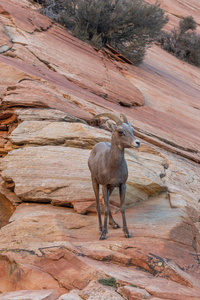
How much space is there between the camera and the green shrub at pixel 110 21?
15570 mm

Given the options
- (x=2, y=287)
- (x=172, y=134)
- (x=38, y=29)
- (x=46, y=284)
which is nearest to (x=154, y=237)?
(x=46, y=284)

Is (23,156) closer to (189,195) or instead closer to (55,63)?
(189,195)

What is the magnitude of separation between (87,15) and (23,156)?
9863 mm

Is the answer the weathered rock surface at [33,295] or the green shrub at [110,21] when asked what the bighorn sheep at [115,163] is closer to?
the weathered rock surface at [33,295]

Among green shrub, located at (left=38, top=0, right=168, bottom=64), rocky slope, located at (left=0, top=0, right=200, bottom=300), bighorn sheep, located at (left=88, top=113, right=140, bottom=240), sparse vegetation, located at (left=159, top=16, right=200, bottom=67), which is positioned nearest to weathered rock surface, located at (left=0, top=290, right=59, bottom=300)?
rocky slope, located at (left=0, top=0, right=200, bottom=300)

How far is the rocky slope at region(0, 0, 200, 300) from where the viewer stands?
4855 mm

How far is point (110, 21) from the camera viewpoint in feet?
51.5

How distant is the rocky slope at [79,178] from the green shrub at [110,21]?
142 cm

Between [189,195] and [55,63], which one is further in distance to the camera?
[55,63]

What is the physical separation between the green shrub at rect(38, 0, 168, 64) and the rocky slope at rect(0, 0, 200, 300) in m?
1.42

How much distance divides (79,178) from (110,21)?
1031 centimetres

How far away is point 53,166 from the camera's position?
7.45 metres

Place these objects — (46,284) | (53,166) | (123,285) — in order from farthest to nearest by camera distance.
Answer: (53,166) → (46,284) → (123,285)

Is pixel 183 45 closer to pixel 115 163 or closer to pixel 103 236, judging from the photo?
pixel 115 163
